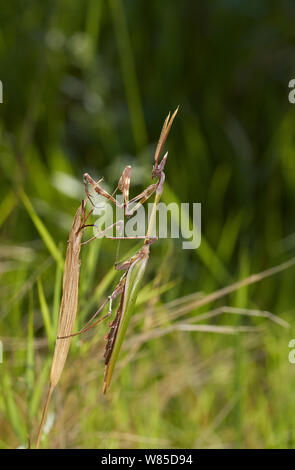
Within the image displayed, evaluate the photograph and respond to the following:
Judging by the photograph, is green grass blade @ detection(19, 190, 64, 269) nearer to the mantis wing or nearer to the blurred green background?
the mantis wing

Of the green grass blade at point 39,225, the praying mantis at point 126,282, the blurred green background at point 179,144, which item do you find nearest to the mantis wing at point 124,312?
the praying mantis at point 126,282

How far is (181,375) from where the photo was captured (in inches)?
25.0

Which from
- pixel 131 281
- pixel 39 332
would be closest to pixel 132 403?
pixel 39 332

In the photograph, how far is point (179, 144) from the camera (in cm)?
106

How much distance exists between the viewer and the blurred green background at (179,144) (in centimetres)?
74

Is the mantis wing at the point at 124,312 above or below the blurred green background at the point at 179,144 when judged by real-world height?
below

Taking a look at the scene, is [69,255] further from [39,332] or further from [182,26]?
[182,26]

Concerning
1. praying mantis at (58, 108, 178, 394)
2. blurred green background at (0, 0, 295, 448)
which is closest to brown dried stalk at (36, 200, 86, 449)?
praying mantis at (58, 108, 178, 394)

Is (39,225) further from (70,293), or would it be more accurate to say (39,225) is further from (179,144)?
(179,144)

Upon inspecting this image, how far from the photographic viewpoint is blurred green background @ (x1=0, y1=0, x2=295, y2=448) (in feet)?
2.42

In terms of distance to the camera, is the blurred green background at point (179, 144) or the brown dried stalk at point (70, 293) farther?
the blurred green background at point (179, 144)

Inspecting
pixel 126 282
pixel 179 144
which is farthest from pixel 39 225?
pixel 179 144

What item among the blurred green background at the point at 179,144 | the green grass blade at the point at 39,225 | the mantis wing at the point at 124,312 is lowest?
the mantis wing at the point at 124,312

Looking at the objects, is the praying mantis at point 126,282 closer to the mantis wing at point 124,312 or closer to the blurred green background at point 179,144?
the mantis wing at point 124,312
